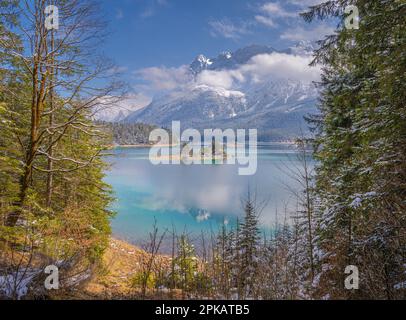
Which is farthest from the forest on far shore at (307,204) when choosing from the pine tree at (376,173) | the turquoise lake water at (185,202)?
the turquoise lake water at (185,202)

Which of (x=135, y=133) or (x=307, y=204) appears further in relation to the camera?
(x=135, y=133)

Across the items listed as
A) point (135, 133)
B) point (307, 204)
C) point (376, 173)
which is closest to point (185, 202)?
point (307, 204)

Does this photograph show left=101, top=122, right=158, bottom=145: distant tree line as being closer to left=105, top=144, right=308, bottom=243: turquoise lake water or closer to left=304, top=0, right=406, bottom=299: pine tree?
left=105, top=144, right=308, bottom=243: turquoise lake water

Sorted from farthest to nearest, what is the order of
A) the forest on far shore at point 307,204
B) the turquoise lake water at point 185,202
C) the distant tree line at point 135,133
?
the distant tree line at point 135,133, the turquoise lake water at point 185,202, the forest on far shore at point 307,204

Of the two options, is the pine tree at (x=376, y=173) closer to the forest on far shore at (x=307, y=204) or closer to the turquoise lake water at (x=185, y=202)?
the forest on far shore at (x=307, y=204)

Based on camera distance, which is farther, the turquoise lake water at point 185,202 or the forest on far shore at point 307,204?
the turquoise lake water at point 185,202

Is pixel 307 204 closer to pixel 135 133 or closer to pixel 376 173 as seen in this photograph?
pixel 376 173

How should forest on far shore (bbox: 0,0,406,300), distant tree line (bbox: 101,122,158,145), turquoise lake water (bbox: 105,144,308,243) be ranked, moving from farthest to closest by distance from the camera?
distant tree line (bbox: 101,122,158,145)
turquoise lake water (bbox: 105,144,308,243)
forest on far shore (bbox: 0,0,406,300)

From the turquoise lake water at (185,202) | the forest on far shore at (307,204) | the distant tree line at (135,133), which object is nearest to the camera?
the forest on far shore at (307,204)

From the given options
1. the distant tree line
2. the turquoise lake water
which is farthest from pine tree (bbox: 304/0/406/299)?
the distant tree line

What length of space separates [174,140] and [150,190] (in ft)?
300

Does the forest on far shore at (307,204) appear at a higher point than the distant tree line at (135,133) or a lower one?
lower
